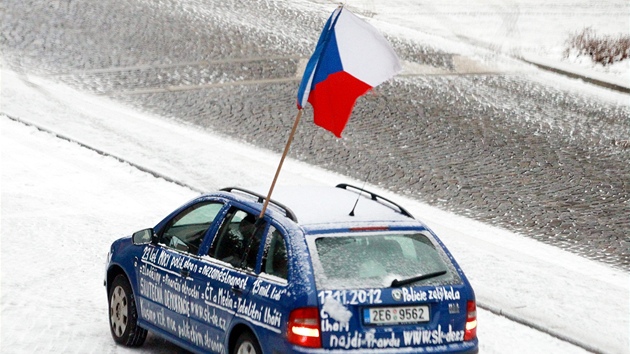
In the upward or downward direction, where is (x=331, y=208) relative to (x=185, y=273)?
upward

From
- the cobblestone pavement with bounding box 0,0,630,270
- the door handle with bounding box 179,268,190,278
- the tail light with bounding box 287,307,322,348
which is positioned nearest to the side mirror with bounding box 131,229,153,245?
the door handle with bounding box 179,268,190,278

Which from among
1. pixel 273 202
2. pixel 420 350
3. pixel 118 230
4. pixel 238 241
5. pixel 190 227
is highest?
pixel 273 202

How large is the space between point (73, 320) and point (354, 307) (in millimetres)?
3453

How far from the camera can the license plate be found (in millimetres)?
6676

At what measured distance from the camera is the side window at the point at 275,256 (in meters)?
6.93

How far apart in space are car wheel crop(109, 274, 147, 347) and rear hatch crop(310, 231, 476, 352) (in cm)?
224

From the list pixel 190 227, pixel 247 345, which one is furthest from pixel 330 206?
pixel 190 227

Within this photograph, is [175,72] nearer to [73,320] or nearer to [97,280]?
[97,280]

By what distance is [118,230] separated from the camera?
12.4 m

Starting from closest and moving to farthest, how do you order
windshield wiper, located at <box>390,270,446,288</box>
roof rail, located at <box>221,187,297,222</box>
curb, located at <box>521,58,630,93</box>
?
windshield wiper, located at <box>390,270,446,288</box> < roof rail, located at <box>221,187,297,222</box> < curb, located at <box>521,58,630,93</box>

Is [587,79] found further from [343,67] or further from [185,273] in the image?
Result: [185,273]

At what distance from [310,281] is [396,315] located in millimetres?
542

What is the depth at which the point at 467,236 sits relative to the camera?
12609 millimetres

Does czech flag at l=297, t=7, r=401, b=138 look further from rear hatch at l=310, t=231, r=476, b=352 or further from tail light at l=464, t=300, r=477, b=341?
tail light at l=464, t=300, r=477, b=341
